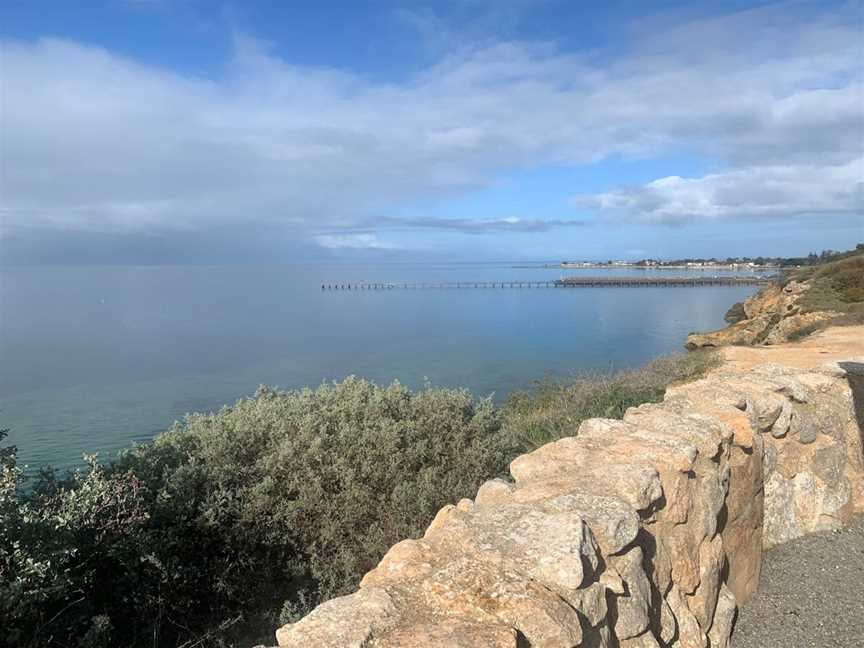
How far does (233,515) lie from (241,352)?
1238 inches

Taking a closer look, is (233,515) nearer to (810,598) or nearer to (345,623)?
(345,623)

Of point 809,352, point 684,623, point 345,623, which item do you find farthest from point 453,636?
point 809,352

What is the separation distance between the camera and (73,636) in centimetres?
376

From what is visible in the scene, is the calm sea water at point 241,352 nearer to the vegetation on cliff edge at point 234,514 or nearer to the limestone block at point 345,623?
the vegetation on cliff edge at point 234,514

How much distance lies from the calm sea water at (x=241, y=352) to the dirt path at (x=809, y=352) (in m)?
11.4

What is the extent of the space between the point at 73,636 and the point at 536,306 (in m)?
70.4

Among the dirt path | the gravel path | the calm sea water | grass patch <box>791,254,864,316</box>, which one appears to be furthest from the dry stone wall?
grass patch <box>791,254,864,316</box>

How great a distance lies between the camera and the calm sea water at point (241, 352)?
21.9 metres

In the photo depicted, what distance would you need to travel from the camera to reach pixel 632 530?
3.04 metres

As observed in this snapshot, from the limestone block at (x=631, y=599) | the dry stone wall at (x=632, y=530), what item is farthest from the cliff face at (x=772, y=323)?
the limestone block at (x=631, y=599)

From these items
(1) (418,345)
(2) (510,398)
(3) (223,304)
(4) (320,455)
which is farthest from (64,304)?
(4) (320,455)

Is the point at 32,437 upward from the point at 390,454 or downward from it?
downward

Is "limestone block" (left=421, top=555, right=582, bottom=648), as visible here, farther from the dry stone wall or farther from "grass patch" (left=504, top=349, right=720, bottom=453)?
"grass patch" (left=504, top=349, right=720, bottom=453)

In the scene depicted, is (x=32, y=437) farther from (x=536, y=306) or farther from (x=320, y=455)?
(x=536, y=306)
